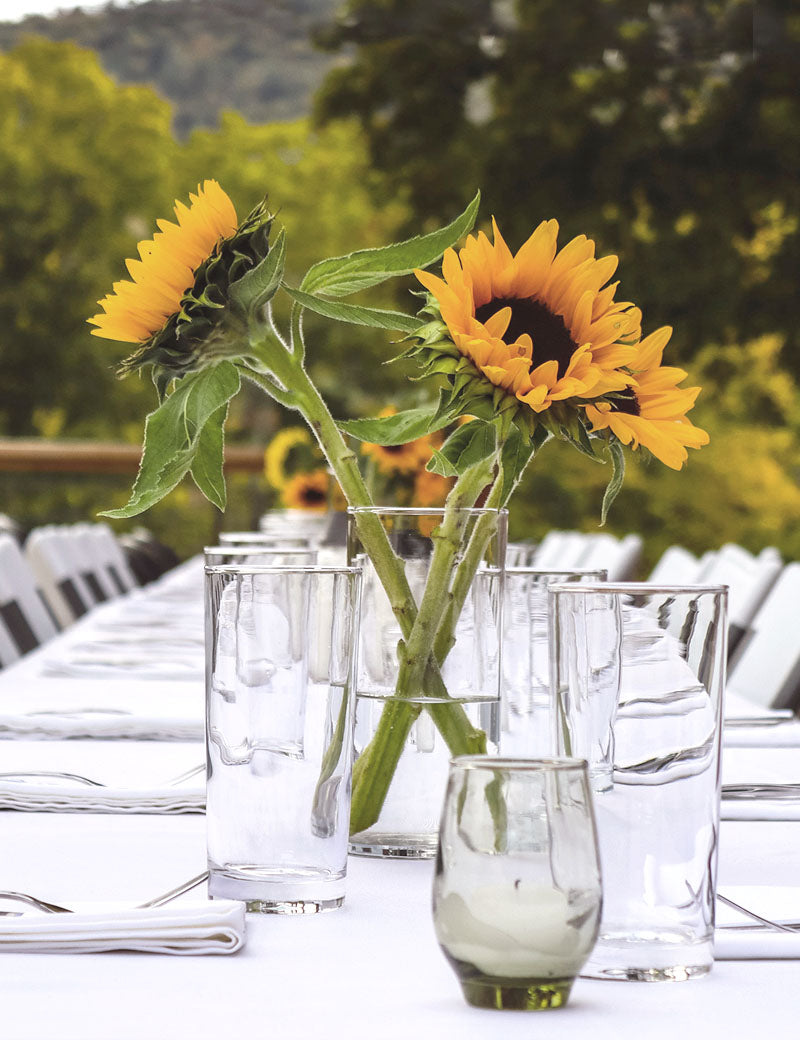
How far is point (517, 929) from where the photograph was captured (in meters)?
0.53

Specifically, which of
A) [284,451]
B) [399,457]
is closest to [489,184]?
[284,451]

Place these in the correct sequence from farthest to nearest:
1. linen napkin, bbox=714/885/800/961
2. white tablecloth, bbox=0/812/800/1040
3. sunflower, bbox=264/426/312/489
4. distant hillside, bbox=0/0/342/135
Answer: distant hillside, bbox=0/0/342/135
sunflower, bbox=264/426/312/489
linen napkin, bbox=714/885/800/961
white tablecloth, bbox=0/812/800/1040

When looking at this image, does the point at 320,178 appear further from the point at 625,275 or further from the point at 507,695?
the point at 507,695

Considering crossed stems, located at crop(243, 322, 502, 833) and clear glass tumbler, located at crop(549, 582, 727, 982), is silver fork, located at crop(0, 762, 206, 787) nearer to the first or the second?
crossed stems, located at crop(243, 322, 502, 833)

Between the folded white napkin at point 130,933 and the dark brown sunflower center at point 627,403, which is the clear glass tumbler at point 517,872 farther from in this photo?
the dark brown sunflower center at point 627,403

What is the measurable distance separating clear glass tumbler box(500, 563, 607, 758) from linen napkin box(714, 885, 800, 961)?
249mm

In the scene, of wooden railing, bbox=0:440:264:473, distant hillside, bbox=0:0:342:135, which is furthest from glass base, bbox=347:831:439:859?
distant hillside, bbox=0:0:342:135

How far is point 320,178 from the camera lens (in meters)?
18.8

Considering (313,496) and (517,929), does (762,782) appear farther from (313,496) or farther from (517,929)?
(313,496)

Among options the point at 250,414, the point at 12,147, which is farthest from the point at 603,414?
the point at 12,147

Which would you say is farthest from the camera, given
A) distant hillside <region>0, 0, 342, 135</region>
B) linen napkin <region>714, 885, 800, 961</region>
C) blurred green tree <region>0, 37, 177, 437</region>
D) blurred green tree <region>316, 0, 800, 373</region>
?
distant hillside <region>0, 0, 342, 135</region>

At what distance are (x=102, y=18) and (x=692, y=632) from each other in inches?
617

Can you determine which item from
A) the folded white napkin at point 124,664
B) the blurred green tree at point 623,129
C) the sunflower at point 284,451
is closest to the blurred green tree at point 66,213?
the blurred green tree at point 623,129

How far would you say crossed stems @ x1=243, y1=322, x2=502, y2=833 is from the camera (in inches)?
→ 31.0
